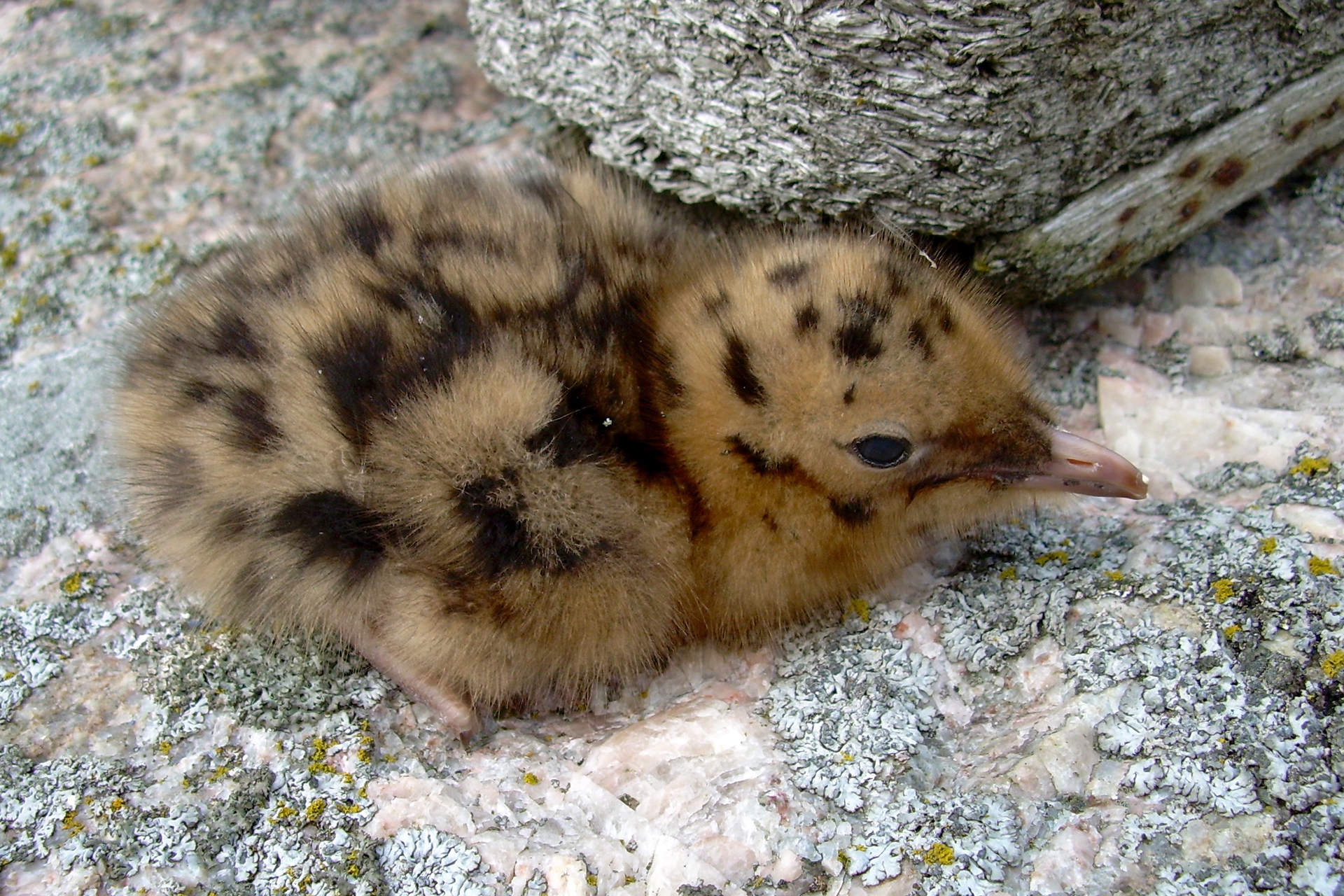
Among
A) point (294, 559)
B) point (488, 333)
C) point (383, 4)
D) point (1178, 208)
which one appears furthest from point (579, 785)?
point (383, 4)

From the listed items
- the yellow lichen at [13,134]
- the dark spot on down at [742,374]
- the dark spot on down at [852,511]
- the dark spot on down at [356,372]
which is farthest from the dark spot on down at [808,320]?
the yellow lichen at [13,134]

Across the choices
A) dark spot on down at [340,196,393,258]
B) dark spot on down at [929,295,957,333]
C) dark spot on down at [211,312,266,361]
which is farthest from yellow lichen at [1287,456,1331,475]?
dark spot on down at [211,312,266,361]

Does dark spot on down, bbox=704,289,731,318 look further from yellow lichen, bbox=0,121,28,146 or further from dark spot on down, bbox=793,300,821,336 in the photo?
yellow lichen, bbox=0,121,28,146

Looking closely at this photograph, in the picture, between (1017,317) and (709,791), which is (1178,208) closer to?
(1017,317)

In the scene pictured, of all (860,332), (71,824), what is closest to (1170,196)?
(860,332)

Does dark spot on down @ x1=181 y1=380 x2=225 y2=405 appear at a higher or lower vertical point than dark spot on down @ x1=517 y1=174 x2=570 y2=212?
lower
